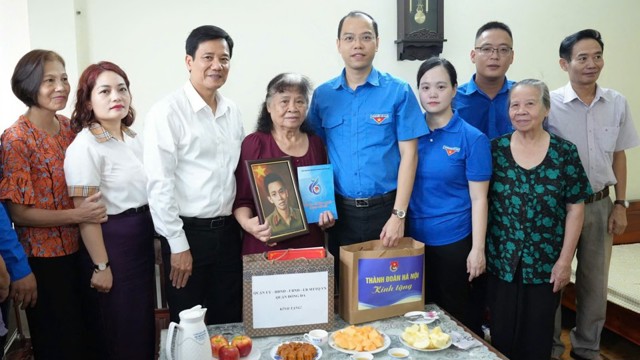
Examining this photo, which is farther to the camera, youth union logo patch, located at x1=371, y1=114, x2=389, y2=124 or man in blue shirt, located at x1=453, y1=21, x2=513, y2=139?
man in blue shirt, located at x1=453, y1=21, x2=513, y2=139

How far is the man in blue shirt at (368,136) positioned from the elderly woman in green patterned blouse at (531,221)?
1.28 ft

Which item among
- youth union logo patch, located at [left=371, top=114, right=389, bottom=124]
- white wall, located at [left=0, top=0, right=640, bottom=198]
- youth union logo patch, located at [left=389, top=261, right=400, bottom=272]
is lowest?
youth union logo patch, located at [left=389, top=261, right=400, bottom=272]

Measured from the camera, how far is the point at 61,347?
6.62ft

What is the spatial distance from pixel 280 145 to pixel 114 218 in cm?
69

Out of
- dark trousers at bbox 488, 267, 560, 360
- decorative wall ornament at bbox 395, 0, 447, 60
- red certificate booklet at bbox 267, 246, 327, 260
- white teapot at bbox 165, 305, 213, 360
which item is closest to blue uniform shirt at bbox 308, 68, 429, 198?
red certificate booklet at bbox 267, 246, 327, 260

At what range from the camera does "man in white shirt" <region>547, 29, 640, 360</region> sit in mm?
2527

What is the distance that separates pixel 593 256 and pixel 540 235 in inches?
→ 29.5

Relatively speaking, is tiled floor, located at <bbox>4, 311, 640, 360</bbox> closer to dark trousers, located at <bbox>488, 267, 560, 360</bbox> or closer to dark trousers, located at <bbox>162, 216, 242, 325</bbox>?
dark trousers, located at <bbox>488, 267, 560, 360</bbox>

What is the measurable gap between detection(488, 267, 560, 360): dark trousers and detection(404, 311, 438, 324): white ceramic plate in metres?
0.50

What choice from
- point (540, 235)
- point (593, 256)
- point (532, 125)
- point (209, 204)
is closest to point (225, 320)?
point (209, 204)

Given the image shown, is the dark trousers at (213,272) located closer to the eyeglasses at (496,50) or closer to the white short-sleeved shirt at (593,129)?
the eyeglasses at (496,50)

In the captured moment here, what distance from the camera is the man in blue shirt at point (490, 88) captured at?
2.48 meters

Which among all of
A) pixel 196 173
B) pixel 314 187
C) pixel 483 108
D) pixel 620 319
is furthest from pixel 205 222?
pixel 620 319

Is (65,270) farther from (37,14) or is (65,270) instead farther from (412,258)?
(37,14)
